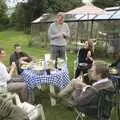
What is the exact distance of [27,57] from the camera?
9.55 metres

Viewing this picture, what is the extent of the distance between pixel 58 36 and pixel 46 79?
9.76 ft

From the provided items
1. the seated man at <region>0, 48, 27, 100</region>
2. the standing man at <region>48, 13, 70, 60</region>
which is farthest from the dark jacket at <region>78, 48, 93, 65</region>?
the seated man at <region>0, 48, 27, 100</region>

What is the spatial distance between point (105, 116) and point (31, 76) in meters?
2.11

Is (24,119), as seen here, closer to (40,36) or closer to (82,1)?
(40,36)

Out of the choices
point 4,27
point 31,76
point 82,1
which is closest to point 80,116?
point 31,76

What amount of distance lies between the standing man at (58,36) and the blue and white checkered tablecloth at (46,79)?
106 inches

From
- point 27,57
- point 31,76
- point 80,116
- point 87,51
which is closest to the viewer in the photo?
point 80,116

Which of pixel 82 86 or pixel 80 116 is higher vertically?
pixel 82 86

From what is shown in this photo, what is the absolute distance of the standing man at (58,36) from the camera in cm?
1054

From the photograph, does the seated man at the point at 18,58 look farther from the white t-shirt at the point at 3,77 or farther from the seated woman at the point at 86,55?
the white t-shirt at the point at 3,77

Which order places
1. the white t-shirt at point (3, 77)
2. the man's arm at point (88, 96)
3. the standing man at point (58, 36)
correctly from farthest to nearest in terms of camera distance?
the standing man at point (58, 36) → the white t-shirt at point (3, 77) → the man's arm at point (88, 96)

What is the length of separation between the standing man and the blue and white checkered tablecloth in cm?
270

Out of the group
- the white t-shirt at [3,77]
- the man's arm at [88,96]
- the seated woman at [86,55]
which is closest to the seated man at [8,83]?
the white t-shirt at [3,77]

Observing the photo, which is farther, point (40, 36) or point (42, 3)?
point (42, 3)
